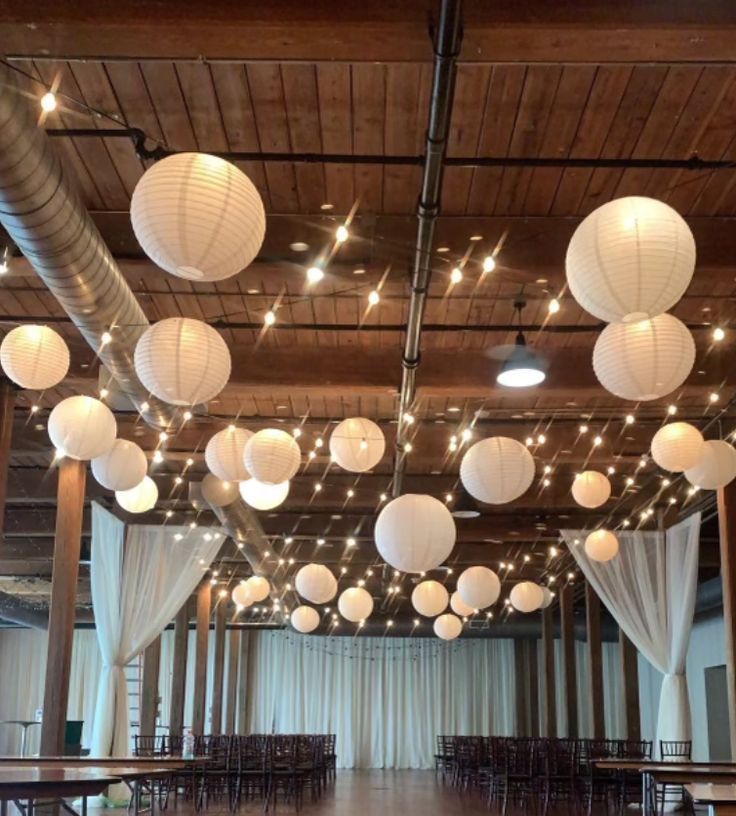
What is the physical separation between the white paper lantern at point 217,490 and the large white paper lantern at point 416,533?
376 centimetres

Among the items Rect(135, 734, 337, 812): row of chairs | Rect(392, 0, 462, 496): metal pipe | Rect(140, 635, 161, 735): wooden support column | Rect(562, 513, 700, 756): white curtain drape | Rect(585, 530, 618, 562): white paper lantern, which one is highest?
Rect(392, 0, 462, 496): metal pipe

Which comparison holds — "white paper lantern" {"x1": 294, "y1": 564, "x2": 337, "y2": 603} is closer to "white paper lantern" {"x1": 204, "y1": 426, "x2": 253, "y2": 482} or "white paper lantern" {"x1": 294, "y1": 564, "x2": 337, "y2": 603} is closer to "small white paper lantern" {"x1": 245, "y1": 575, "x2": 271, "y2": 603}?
"small white paper lantern" {"x1": 245, "y1": 575, "x2": 271, "y2": 603}

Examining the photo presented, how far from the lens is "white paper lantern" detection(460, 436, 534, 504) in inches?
268

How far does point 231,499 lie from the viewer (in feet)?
35.9

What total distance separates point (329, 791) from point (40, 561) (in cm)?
640

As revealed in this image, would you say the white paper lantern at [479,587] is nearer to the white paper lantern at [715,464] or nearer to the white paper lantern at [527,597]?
the white paper lantern at [527,597]

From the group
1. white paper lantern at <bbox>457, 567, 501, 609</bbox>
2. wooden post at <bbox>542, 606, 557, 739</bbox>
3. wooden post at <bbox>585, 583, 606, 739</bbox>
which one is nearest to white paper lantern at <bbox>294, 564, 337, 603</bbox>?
white paper lantern at <bbox>457, 567, 501, 609</bbox>

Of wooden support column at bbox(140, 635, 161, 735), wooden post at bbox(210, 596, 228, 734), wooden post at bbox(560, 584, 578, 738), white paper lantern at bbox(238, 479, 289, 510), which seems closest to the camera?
white paper lantern at bbox(238, 479, 289, 510)

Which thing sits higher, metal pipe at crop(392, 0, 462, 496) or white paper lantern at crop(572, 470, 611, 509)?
metal pipe at crop(392, 0, 462, 496)

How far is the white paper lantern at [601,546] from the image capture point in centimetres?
1084

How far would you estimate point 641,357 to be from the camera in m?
4.85

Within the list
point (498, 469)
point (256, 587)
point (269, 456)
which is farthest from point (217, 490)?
point (256, 587)

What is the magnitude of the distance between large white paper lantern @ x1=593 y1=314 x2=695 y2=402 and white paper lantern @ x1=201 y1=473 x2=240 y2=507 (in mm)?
6298

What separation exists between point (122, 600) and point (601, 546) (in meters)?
5.13
